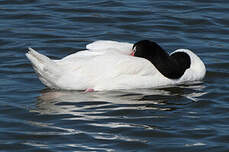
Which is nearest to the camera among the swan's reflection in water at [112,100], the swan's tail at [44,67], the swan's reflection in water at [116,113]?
the swan's reflection in water at [116,113]

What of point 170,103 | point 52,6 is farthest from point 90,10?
point 170,103

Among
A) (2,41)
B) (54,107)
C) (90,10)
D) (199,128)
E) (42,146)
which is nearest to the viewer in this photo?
(42,146)

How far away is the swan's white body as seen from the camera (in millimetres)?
10930

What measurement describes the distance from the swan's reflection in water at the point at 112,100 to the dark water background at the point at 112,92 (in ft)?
0.04

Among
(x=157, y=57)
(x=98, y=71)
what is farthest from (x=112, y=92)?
(x=157, y=57)

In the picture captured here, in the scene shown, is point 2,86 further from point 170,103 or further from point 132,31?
point 132,31

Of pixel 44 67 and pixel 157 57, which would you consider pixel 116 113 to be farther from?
pixel 157 57

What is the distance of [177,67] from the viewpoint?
12.0m

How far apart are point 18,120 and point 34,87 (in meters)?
1.65

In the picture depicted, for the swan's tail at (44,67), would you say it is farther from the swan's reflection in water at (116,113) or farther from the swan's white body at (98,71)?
the swan's reflection in water at (116,113)

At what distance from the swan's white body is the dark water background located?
132 millimetres

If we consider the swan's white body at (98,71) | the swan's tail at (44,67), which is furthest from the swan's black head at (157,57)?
the swan's tail at (44,67)

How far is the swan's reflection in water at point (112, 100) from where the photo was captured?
10336 mm

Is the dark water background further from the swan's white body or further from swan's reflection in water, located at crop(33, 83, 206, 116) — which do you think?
the swan's white body
